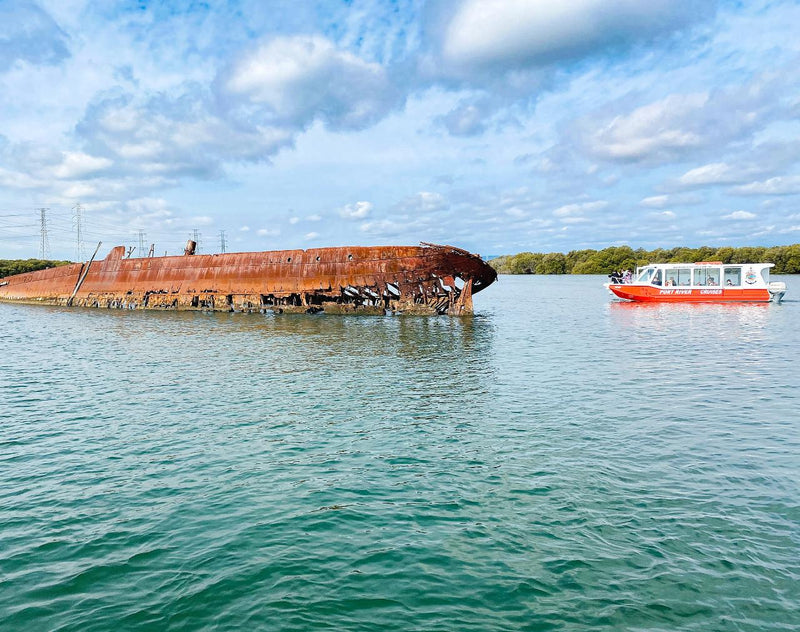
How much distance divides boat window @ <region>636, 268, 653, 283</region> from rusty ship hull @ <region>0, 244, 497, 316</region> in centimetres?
2045

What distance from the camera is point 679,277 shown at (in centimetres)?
5122

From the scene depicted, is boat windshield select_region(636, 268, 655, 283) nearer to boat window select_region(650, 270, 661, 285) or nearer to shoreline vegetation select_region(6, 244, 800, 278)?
boat window select_region(650, 270, 661, 285)

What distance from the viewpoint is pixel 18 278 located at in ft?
218

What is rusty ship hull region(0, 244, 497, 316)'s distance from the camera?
37.9 meters

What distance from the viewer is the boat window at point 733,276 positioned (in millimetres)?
50375

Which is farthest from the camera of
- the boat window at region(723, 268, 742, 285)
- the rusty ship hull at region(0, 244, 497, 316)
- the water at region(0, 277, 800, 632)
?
the boat window at region(723, 268, 742, 285)

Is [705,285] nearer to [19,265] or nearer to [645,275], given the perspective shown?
[645,275]

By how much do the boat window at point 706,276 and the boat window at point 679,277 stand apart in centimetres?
69

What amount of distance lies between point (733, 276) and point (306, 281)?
4188 centimetres

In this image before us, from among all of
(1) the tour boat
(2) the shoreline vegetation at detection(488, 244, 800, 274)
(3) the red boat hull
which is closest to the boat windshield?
(1) the tour boat

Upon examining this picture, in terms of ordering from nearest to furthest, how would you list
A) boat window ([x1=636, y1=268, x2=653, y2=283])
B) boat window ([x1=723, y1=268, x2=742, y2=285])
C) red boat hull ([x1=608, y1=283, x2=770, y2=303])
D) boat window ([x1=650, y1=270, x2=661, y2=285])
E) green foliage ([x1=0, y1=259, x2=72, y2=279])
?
1. red boat hull ([x1=608, y1=283, x2=770, y2=303])
2. boat window ([x1=723, y1=268, x2=742, y2=285])
3. boat window ([x1=650, y1=270, x2=661, y2=285])
4. boat window ([x1=636, y1=268, x2=653, y2=283])
5. green foliage ([x1=0, y1=259, x2=72, y2=279])

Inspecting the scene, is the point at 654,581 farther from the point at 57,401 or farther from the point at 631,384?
the point at 57,401

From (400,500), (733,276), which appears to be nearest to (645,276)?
(733,276)

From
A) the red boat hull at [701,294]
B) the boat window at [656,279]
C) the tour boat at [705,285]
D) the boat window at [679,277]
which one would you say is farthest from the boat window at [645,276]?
the boat window at [679,277]
